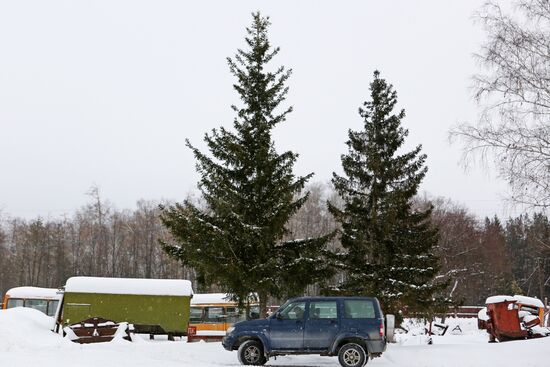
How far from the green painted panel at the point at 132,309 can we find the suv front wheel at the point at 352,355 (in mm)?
16168

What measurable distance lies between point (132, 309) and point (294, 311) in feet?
53.3

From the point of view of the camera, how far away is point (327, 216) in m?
73.2

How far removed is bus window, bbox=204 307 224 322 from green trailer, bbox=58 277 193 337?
4.62 metres

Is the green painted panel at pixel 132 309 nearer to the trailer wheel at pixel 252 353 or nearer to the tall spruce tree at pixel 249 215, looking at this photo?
the tall spruce tree at pixel 249 215

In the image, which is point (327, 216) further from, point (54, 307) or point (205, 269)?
point (205, 269)

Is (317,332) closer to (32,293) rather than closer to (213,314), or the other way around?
(213,314)

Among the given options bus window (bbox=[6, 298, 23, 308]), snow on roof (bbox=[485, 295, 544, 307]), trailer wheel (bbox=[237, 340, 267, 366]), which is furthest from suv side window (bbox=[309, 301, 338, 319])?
bus window (bbox=[6, 298, 23, 308])

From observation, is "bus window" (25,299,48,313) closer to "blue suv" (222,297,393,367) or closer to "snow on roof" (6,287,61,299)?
"snow on roof" (6,287,61,299)

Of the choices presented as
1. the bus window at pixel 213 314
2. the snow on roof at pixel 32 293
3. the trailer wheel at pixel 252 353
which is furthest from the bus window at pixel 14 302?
the trailer wheel at pixel 252 353

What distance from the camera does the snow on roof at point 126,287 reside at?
91.0 ft

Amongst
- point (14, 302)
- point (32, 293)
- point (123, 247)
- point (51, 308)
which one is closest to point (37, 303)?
point (32, 293)

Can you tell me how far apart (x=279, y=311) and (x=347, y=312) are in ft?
5.72

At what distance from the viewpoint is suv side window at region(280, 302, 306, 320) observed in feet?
45.7

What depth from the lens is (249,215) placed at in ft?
63.2
